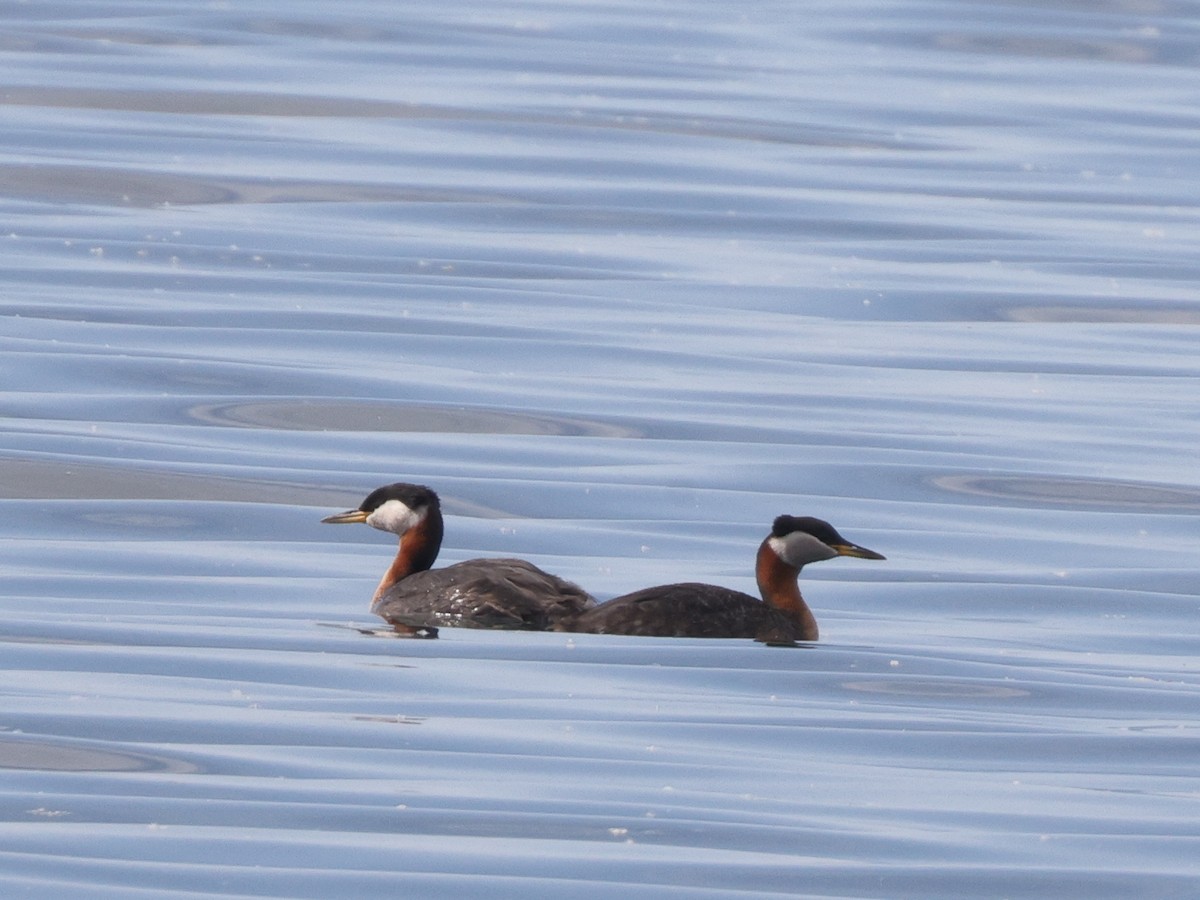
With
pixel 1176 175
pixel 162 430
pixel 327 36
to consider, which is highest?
pixel 327 36

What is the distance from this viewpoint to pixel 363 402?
16188mm

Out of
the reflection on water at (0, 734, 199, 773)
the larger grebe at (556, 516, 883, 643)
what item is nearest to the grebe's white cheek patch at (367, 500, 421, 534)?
the larger grebe at (556, 516, 883, 643)

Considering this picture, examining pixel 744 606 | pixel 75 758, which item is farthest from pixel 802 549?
pixel 75 758

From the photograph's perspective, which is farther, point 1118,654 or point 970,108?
point 970,108

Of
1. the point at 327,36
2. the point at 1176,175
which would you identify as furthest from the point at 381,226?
the point at 327,36

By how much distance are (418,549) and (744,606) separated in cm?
152

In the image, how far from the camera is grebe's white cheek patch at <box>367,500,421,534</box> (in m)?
11.6

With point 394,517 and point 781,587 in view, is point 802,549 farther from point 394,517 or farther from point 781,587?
point 394,517

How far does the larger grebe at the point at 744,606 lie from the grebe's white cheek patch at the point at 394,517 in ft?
3.78

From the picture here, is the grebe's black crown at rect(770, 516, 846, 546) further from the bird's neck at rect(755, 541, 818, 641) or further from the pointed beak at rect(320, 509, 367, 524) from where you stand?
the pointed beak at rect(320, 509, 367, 524)

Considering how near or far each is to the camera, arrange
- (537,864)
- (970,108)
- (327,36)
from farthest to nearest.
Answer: (327,36) < (970,108) < (537,864)

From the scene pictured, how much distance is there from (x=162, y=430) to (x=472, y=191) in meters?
9.13

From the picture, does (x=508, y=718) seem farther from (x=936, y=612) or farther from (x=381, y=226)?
(x=381, y=226)

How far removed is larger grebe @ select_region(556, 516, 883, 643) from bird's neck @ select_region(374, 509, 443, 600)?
1.03m
